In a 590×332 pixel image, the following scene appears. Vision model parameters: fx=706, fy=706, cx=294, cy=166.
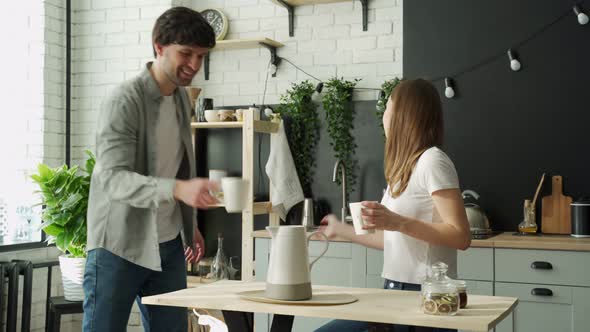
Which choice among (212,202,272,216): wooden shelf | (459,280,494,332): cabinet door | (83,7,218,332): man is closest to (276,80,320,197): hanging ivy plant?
(212,202,272,216): wooden shelf

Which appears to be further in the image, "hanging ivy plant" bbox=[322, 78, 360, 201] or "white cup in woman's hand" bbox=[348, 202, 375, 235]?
"hanging ivy plant" bbox=[322, 78, 360, 201]

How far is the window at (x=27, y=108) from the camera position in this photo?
15.2 feet

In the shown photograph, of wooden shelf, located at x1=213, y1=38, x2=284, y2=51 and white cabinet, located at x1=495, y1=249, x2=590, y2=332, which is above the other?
wooden shelf, located at x1=213, y1=38, x2=284, y2=51

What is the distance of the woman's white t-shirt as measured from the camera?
92.8 inches

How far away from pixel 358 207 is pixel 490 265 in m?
1.79

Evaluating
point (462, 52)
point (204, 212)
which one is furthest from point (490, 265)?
point (204, 212)

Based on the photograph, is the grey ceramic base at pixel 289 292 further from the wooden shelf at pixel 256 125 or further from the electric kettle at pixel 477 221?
the wooden shelf at pixel 256 125

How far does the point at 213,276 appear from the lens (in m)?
4.63

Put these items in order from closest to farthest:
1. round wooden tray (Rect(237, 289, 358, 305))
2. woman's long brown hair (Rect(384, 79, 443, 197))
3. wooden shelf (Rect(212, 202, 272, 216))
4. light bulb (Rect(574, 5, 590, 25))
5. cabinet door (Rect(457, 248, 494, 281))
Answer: round wooden tray (Rect(237, 289, 358, 305)), woman's long brown hair (Rect(384, 79, 443, 197)), cabinet door (Rect(457, 248, 494, 281)), light bulb (Rect(574, 5, 590, 25)), wooden shelf (Rect(212, 202, 272, 216))

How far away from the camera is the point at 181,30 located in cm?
249

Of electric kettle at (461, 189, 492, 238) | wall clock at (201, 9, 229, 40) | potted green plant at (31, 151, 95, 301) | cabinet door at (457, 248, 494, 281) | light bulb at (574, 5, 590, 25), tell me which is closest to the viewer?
cabinet door at (457, 248, 494, 281)

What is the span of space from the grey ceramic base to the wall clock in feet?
10.4

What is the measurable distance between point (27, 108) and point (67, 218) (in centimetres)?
97

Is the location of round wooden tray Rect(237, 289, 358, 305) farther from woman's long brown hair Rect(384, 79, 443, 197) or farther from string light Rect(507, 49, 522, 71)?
string light Rect(507, 49, 522, 71)
